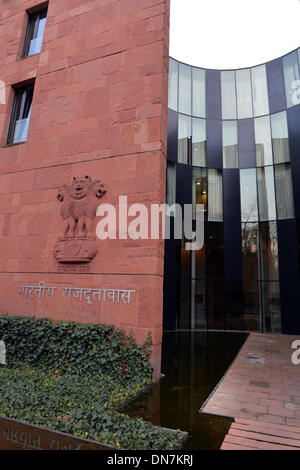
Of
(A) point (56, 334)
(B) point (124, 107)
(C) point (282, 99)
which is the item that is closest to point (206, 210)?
(C) point (282, 99)

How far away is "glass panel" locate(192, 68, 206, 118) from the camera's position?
50.0 feet

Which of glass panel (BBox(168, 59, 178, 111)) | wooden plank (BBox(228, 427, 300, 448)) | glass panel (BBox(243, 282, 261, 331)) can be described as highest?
glass panel (BBox(168, 59, 178, 111))

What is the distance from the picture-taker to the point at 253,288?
45.1 ft

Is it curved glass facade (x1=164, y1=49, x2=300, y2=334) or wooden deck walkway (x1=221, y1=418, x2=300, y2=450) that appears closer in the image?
wooden deck walkway (x1=221, y1=418, x2=300, y2=450)

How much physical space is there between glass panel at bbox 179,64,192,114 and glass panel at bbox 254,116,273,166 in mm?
3653

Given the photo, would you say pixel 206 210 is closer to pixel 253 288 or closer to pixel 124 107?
pixel 253 288

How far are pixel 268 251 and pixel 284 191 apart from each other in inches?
116

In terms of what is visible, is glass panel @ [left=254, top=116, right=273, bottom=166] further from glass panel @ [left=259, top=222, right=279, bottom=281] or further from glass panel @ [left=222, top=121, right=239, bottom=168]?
glass panel @ [left=259, top=222, right=279, bottom=281]

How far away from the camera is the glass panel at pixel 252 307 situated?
44.6ft

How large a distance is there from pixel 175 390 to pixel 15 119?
926cm

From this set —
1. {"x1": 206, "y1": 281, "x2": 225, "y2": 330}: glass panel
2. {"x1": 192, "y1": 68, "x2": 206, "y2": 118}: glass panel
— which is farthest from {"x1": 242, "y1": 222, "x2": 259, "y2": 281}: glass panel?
{"x1": 192, "y1": 68, "x2": 206, "y2": 118}: glass panel

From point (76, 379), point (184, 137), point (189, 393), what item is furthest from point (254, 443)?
point (184, 137)

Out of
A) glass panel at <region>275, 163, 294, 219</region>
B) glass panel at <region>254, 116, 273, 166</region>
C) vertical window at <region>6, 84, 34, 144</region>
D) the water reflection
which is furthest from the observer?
glass panel at <region>254, 116, 273, 166</region>

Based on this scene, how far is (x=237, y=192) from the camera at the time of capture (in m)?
14.4
